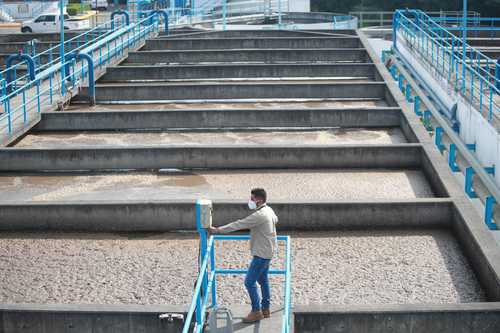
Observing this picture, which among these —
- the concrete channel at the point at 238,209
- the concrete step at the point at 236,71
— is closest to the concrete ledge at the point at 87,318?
the concrete channel at the point at 238,209

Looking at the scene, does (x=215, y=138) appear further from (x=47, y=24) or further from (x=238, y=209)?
(x=47, y=24)

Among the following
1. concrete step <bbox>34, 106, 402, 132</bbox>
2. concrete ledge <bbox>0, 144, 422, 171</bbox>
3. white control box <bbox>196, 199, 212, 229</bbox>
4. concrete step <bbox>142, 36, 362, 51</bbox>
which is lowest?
concrete ledge <bbox>0, 144, 422, 171</bbox>

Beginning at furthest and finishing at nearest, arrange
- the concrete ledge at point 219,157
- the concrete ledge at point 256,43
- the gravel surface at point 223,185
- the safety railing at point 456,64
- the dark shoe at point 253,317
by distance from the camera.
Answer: the concrete ledge at point 256,43 < the safety railing at point 456,64 < the concrete ledge at point 219,157 < the gravel surface at point 223,185 < the dark shoe at point 253,317

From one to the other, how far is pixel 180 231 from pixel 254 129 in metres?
5.71

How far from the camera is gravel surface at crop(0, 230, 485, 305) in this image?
31.2 feet

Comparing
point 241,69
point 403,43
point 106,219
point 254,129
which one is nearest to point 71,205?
point 106,219

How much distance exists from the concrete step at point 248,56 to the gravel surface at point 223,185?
9.54m

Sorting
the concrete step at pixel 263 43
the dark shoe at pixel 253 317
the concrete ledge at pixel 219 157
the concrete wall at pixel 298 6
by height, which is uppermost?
the concrete wall at pixel 298 6

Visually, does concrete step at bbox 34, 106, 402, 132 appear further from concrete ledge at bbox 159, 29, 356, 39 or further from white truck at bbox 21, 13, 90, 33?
white truck at bbox 21, 13, 90, 33

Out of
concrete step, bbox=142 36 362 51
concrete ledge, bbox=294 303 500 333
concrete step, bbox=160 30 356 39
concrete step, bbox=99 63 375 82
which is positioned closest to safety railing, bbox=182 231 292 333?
concrete ledge, bbox=294 303 500 333

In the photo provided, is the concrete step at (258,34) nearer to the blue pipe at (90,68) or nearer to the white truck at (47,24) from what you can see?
the blue pipe at (90,68)

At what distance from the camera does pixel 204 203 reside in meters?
7.28

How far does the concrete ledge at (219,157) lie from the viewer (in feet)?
47.4

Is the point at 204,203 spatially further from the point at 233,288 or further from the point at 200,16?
the point at 200,16
